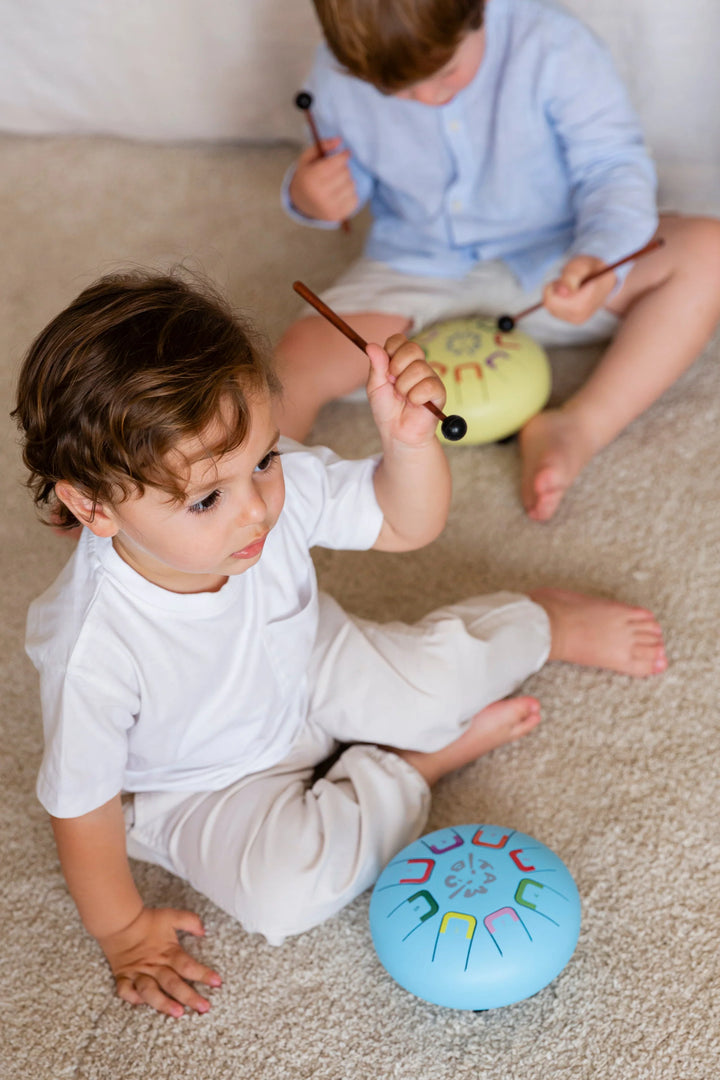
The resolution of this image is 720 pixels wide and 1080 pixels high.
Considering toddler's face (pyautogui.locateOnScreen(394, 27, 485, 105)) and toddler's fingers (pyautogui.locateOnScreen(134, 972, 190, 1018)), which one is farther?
toddler's face (pyautogui.locateOnScreen(394, 27, 485, 105))

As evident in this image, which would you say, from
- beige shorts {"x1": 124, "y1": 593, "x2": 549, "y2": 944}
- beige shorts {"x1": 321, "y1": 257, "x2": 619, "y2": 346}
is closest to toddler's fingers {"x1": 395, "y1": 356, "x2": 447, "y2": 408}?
beige shorts {"x1": 124, "y1": 593, "x2": 549, "y2": 944}

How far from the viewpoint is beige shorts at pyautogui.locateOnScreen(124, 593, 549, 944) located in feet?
2.76

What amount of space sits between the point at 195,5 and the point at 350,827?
1.23 m

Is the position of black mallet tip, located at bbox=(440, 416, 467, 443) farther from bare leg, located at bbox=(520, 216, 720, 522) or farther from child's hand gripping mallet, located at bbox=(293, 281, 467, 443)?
bare leg, located at bbox=(520, 216, 720, 522)

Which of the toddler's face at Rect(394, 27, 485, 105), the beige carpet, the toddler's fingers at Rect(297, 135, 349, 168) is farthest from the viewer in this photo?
the toddler's fingers at Rect(297, 135, 349, 168)

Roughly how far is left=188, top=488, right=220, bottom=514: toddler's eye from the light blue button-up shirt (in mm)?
603

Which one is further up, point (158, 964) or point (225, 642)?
point (225, 642)

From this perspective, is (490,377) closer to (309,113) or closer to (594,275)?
(594,275)

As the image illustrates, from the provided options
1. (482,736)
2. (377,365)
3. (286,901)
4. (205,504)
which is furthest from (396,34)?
(286,901)

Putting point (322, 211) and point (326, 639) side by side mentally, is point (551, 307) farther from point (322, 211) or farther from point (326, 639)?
point (326, 639)

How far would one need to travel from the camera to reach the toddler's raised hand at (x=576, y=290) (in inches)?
43.7

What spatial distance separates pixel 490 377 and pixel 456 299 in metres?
0.18

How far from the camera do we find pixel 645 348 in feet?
3.94

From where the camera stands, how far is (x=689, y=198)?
4.83 feet
